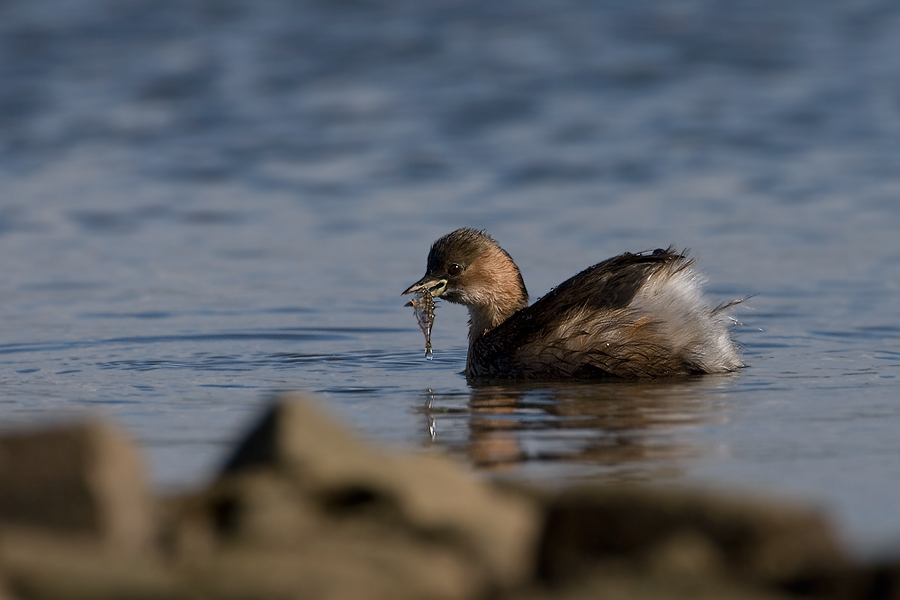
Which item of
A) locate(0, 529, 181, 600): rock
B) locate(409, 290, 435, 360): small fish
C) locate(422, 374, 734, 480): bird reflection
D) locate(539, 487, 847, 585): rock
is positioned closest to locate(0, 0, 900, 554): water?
locate(422, 374, 734, 480): bird reflection

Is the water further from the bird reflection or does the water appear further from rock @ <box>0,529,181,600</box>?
rock @ <box>0,529,181,600</box>

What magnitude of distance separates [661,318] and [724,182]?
5.55m

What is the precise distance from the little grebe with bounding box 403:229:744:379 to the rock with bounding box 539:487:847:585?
3817 millimetres

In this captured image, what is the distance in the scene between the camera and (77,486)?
305 cm

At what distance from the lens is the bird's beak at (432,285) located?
8078mm

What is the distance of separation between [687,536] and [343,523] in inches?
30.8

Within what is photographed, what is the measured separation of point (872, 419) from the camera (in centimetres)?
594

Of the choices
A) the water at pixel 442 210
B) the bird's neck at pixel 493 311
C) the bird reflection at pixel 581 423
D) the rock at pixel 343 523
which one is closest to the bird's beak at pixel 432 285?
the bird's neck at pixel 493 311

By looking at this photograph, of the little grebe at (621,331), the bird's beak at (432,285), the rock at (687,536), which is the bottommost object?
the rock at (687,536)

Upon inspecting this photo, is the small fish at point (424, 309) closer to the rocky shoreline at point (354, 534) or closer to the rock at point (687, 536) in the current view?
the rocky shoreline at point (354, 534)

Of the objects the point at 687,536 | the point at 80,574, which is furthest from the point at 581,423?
the point at 80,574

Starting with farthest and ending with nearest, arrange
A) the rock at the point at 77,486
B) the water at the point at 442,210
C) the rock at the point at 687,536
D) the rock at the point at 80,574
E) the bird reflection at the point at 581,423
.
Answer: the water at the point at 442,210, the bird reflection at the point at 581,423, the rock at the point at 687,536, the rock at the point at 77,486, the rock at the point at 80,574

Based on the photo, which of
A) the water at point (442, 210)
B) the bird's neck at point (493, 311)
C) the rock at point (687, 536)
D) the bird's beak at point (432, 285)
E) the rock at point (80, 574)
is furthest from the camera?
the bird's neck at point (493, 311)

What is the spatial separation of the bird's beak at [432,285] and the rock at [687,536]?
4.61 meters
